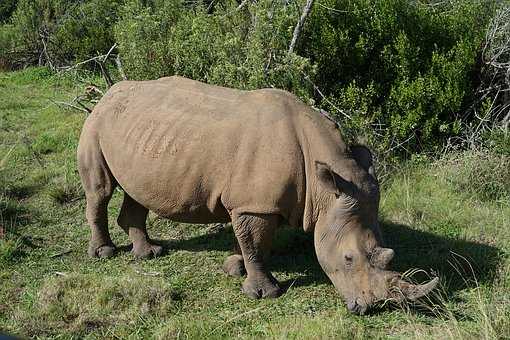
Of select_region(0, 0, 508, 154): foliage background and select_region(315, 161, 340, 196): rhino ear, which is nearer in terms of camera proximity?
select_region(315, 161, 340, 196): rhino ear

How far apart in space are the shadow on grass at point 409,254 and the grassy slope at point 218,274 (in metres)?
0.01

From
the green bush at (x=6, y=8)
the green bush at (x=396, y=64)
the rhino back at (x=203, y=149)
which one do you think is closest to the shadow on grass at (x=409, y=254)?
the rhino back at (x=203, y=149)

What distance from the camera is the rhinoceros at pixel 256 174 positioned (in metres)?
5.07

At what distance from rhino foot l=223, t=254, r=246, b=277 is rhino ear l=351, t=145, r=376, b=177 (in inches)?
58.3

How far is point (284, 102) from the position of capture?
216 inches

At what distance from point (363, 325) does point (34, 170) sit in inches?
224

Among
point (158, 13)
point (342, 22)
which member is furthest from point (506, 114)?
point (158, 13)

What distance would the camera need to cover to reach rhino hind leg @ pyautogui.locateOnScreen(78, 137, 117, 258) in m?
6.20

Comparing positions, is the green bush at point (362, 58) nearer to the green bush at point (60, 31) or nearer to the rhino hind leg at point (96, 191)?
the rhino hind leg at point (96, 191)

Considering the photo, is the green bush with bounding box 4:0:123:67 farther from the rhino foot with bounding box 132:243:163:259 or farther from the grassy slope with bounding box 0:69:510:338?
the rhino foot with bounding box 132:243:163:259

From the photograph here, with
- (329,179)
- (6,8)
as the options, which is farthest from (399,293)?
(6,8)

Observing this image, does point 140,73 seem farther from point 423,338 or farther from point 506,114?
point 423,338

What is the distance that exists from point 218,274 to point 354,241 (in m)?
1.54

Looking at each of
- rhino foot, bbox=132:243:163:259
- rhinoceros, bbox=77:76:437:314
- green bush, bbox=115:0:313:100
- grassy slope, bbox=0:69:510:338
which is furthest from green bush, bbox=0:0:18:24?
rhinoceros, bbox=77:76:437:314
